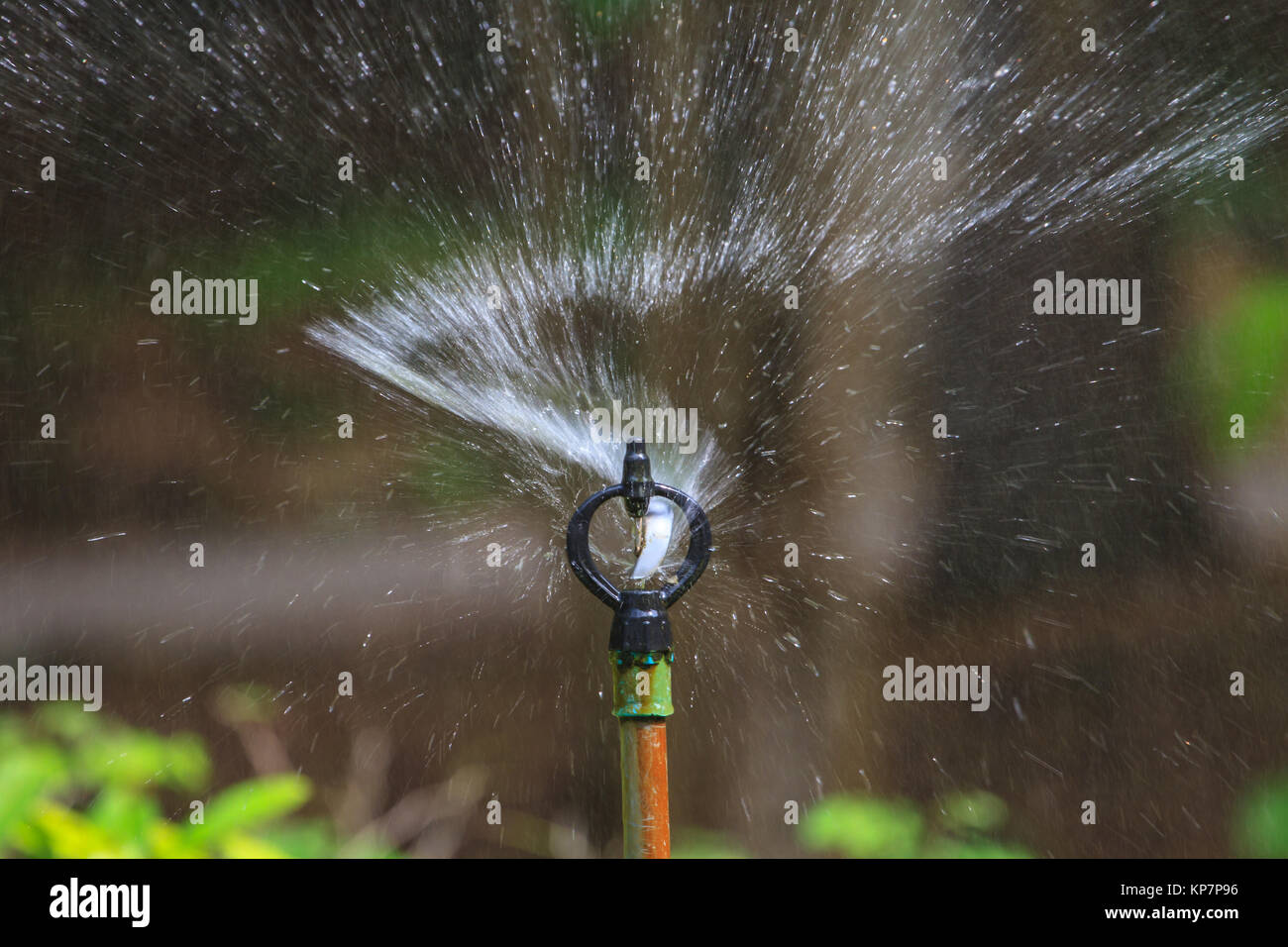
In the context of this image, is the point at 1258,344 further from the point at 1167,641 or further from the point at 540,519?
the point at 540,519

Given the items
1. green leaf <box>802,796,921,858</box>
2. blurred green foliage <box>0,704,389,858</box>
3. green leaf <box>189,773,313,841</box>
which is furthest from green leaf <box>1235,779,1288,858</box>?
green leaf <box>189,773,313,841</box>

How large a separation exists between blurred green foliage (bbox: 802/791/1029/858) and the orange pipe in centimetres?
77

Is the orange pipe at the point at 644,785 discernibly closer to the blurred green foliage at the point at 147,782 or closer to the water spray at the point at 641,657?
the water spray at the point at 641,657

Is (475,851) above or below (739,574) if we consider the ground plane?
below

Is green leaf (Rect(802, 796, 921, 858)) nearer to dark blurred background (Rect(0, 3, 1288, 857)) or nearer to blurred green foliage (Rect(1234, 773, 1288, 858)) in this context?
dark blurred background (Rect(0, 3, 1288, 857))

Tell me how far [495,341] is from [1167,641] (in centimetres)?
125

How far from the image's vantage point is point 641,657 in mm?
1158

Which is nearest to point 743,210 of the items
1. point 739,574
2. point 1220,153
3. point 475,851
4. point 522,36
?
point 522,36

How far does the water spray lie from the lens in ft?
3.81

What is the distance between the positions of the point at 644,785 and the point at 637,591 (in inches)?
8.2

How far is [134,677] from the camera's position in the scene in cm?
187

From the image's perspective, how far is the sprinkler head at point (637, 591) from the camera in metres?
1.16

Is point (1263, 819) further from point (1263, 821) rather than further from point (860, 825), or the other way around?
point (860, 825)

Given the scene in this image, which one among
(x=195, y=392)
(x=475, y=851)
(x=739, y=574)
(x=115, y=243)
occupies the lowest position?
(x=475, y=851)
